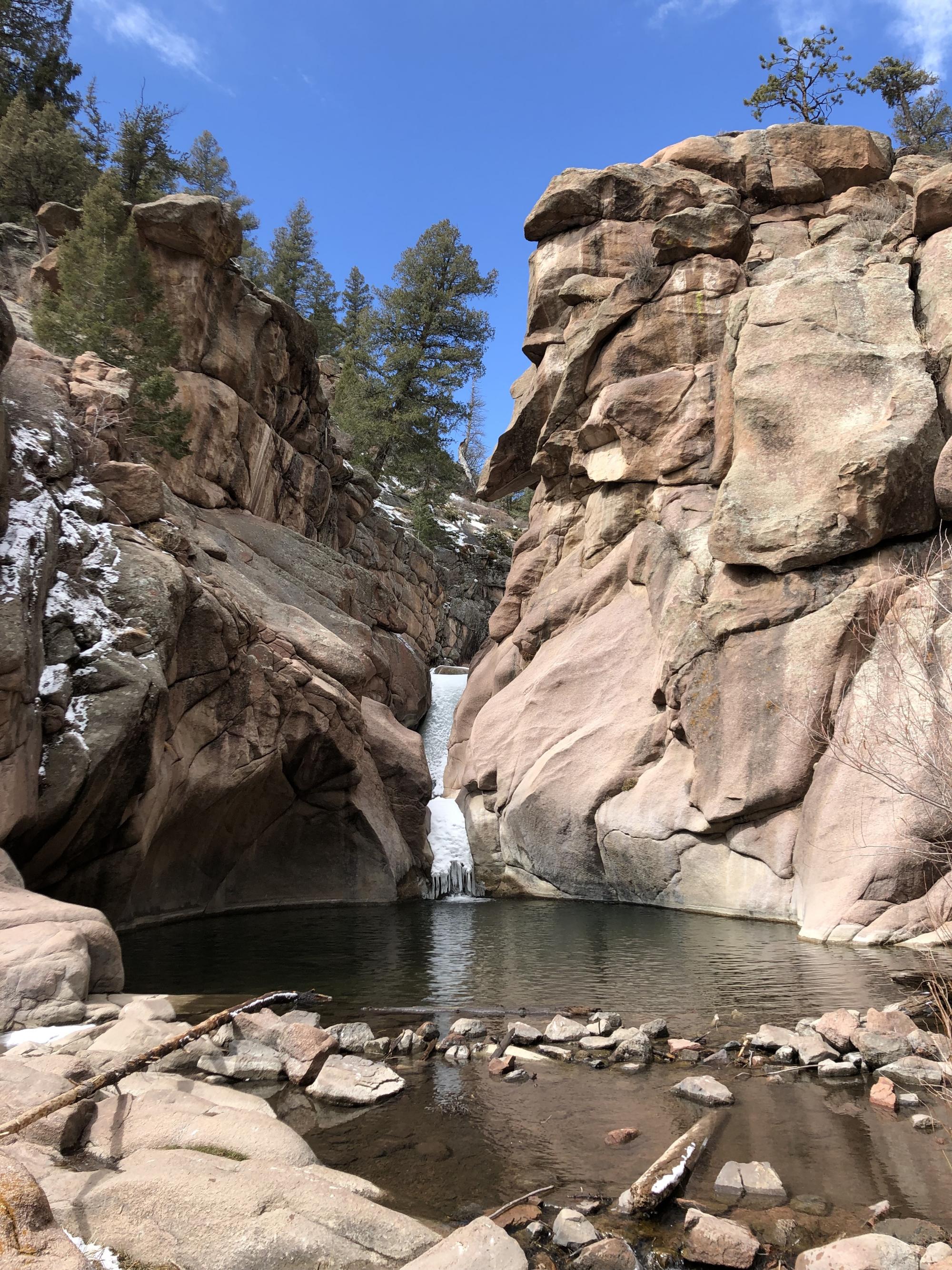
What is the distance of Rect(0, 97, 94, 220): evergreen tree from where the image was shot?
36.9 m

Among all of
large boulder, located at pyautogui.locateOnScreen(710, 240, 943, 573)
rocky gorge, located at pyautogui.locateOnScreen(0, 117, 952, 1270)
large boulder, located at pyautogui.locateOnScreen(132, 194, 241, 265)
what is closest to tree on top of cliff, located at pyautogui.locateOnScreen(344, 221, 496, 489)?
rocky gorge, located at pyautogui.locateOnScreen(0, 117, 952, 1270)

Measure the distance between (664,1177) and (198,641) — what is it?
15.6 meters

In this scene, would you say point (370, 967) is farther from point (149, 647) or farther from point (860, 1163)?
point (860, 1163)

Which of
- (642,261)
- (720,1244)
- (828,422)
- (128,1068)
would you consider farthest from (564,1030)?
(642,261)

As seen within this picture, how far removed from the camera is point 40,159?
3725 cm

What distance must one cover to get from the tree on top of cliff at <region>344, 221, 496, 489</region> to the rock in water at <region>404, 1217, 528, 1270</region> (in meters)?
37.1

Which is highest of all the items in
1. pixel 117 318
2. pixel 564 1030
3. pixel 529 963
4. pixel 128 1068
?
pixel 117 318

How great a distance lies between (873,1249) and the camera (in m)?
5.08

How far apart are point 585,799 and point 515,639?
9255mm

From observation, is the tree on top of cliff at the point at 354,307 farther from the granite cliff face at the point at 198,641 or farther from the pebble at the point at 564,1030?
the pebble at the point at 564,1030

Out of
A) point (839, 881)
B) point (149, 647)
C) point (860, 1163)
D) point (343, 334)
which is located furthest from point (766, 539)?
point (343, 334)

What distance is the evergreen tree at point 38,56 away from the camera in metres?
42.4

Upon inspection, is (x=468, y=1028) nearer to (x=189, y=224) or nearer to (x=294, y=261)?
(x=189, y=224)

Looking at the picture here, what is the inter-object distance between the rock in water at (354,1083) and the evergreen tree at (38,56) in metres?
47.6
